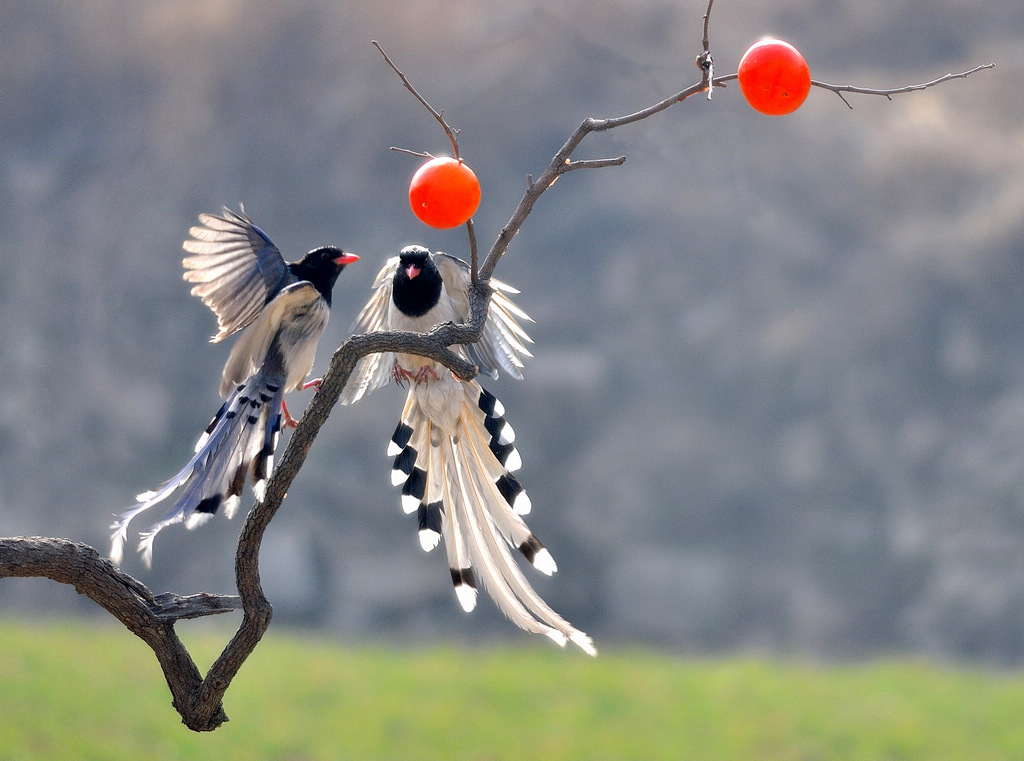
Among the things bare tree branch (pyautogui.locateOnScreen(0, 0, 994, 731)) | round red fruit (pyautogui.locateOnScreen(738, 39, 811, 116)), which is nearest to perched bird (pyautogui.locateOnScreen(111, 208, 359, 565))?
bare tree branch (pyautogui.locateOnScreen(0, 0, 994, 731))

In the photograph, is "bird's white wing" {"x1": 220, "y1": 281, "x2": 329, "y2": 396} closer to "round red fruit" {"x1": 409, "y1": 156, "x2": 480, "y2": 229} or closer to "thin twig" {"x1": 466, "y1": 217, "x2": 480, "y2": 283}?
"thin twig" {"x1": 466, "y1": 217, "x2": 480, "y2": 283}

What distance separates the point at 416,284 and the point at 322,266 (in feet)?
0.93

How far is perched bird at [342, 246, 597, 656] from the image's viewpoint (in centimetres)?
164

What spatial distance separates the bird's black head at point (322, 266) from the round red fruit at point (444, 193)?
67 centimetres

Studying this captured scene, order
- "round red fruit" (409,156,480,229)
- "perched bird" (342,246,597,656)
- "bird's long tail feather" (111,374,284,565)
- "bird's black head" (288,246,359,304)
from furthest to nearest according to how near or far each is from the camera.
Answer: "bird's black head" (288,246,359,304) → "perched bird" (342,246,597,656) → "bird's long tail feather" (111,374,284,565) → "round red fruit" (409,156,480,229)

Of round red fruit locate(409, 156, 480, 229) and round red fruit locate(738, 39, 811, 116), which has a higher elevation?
round red fruit locate(738, 39, 811, 116)

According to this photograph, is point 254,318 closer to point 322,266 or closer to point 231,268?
point 231,268

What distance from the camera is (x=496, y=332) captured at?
6.13 feet

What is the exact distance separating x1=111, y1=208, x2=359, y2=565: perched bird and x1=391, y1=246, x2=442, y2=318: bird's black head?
0.55ft

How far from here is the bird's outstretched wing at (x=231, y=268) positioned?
71.7 inches

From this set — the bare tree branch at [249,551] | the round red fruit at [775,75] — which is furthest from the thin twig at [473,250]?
the round red fruit at [775,75]

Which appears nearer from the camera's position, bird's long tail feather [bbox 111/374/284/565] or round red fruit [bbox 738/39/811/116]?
round red fruit [bbox 738/39/811/116]

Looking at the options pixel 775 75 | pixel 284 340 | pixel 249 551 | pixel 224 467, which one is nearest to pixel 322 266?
pixel 284 340

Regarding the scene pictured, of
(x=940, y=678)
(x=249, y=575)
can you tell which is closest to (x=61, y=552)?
(x=249, y=575)
